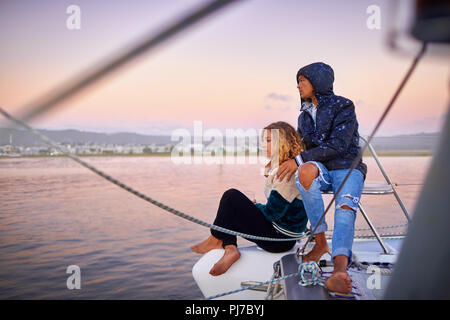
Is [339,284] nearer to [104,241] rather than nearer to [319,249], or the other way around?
[319,249]

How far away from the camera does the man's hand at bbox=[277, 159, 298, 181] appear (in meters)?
2.47

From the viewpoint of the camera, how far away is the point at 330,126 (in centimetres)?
242

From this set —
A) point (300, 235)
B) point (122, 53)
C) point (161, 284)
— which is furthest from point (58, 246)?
point (122, 53)

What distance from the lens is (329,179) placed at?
2387mm

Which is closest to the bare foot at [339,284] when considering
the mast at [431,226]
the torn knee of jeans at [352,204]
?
the torn knee of jeans at [352,204]

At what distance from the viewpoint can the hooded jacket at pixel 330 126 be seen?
235cm

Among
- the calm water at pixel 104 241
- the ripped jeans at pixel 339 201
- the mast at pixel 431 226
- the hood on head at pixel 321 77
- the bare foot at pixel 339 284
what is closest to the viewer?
the mast at pixel 431 226

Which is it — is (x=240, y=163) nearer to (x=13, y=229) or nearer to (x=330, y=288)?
(x=13, y=229)

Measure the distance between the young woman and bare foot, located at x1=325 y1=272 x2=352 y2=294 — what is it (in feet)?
2.53

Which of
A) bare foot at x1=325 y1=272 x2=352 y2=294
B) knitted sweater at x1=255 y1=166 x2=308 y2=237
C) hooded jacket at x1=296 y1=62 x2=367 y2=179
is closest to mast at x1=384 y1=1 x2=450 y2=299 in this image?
bare foot at x1=325 y1=272 x2=352 y2=294

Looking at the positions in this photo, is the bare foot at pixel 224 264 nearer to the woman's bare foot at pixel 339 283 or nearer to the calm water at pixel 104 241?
the woman's bare foot at pixel 339 283

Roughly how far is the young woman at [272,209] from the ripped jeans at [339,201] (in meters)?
0.26

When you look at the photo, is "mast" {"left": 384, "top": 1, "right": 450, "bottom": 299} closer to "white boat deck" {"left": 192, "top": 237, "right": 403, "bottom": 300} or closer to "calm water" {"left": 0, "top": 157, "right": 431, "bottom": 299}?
"white boat deck" {"left": 192, "top": 237, "right": 403, "bottom": 300}
